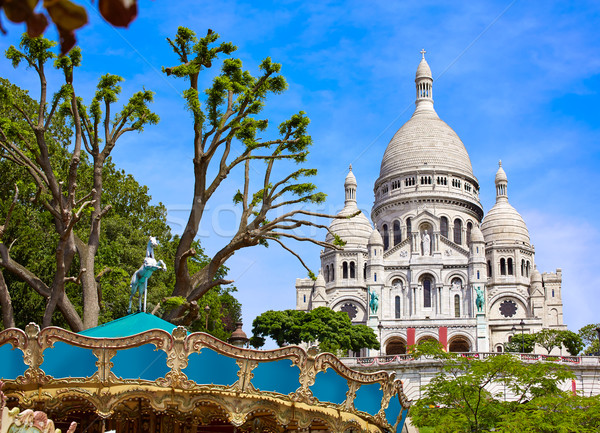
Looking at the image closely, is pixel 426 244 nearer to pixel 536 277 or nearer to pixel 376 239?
pixel 376 239

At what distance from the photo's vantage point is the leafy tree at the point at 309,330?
52.6m

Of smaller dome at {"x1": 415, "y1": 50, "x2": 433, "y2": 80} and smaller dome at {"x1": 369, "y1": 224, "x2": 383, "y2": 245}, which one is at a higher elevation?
smaller dome at {"x1": 415, "y1": 50, "x2": 433, "y2": 80}

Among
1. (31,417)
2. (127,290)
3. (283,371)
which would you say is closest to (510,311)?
(127,290)

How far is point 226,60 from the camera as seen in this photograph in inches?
878

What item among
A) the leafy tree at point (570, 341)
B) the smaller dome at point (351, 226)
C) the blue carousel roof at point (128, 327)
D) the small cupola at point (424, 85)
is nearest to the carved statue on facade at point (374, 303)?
the smaller dome at point (351, 226)

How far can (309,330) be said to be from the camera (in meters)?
52.7

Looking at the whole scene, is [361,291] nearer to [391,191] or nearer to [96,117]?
[391,191]

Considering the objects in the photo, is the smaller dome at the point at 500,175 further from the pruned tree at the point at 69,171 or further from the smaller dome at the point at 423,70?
the pruned tree at the point at 69,171

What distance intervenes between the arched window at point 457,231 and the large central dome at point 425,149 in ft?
18.9

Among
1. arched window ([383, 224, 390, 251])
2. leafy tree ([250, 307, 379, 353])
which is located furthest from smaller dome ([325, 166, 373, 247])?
leafy tree ([250, 307, 379, 353])

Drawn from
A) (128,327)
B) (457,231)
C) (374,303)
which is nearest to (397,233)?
(457,231)

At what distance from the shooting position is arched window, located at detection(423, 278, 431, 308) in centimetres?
7050

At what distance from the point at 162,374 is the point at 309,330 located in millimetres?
39198

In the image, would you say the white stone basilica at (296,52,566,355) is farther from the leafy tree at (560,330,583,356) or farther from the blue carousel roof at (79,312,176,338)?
the blue carousel roof at (79,312,176,338)
